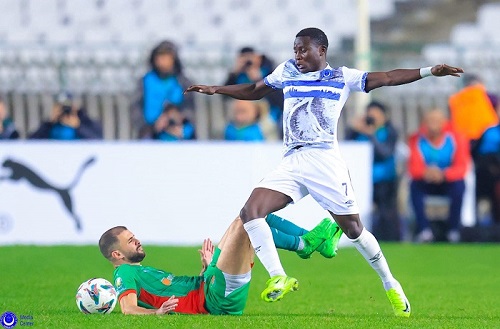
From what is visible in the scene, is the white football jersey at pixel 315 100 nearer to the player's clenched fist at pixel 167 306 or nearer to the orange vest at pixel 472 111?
the player's clenched fist at pixel 167 306

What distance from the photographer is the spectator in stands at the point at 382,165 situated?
54.9 ft

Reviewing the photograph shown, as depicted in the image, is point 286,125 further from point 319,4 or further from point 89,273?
point 319,4

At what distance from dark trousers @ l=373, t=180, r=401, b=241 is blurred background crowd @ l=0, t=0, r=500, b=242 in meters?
0.01

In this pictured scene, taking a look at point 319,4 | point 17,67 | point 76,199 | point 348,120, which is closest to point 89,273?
point 76,199

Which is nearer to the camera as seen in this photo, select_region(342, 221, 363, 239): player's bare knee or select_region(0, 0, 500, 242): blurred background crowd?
select_region(342, 221, 363, 239): player's bare knee

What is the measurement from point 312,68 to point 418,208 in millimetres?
8693

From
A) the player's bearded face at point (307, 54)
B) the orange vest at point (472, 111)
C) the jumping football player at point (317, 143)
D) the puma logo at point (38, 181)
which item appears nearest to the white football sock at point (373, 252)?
the jumping football player at point (317, 143)

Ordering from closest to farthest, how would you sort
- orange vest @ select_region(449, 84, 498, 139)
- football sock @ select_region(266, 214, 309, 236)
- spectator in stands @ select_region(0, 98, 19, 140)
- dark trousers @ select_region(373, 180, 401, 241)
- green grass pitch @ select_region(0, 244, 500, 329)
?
green grass pitch @ select_region(0, 244, 500, 329)
football sock @ select_region(266, 214, 309, 236)
spectator in stands @ select_region(0, 98, 19, 140)
dark trousers @ select_region(373, 180, 401, 241)
orange vest @ select_region(449, 84, 498, 139)

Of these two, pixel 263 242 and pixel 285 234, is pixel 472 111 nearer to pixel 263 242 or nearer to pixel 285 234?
pixel 285 234

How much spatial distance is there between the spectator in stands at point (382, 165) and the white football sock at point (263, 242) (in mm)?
8577

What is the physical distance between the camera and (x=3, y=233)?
49.9ft

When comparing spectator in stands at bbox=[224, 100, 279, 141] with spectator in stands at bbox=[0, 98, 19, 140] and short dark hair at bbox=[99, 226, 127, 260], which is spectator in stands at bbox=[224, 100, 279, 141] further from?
short dark hair at bbox=[99, 226, 127, 260]

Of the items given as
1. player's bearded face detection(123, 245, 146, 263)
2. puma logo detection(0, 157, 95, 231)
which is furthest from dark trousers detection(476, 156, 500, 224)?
player's bearded face detection(123, 245, 146, 263)

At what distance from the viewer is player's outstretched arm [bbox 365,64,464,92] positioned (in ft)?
26.0
